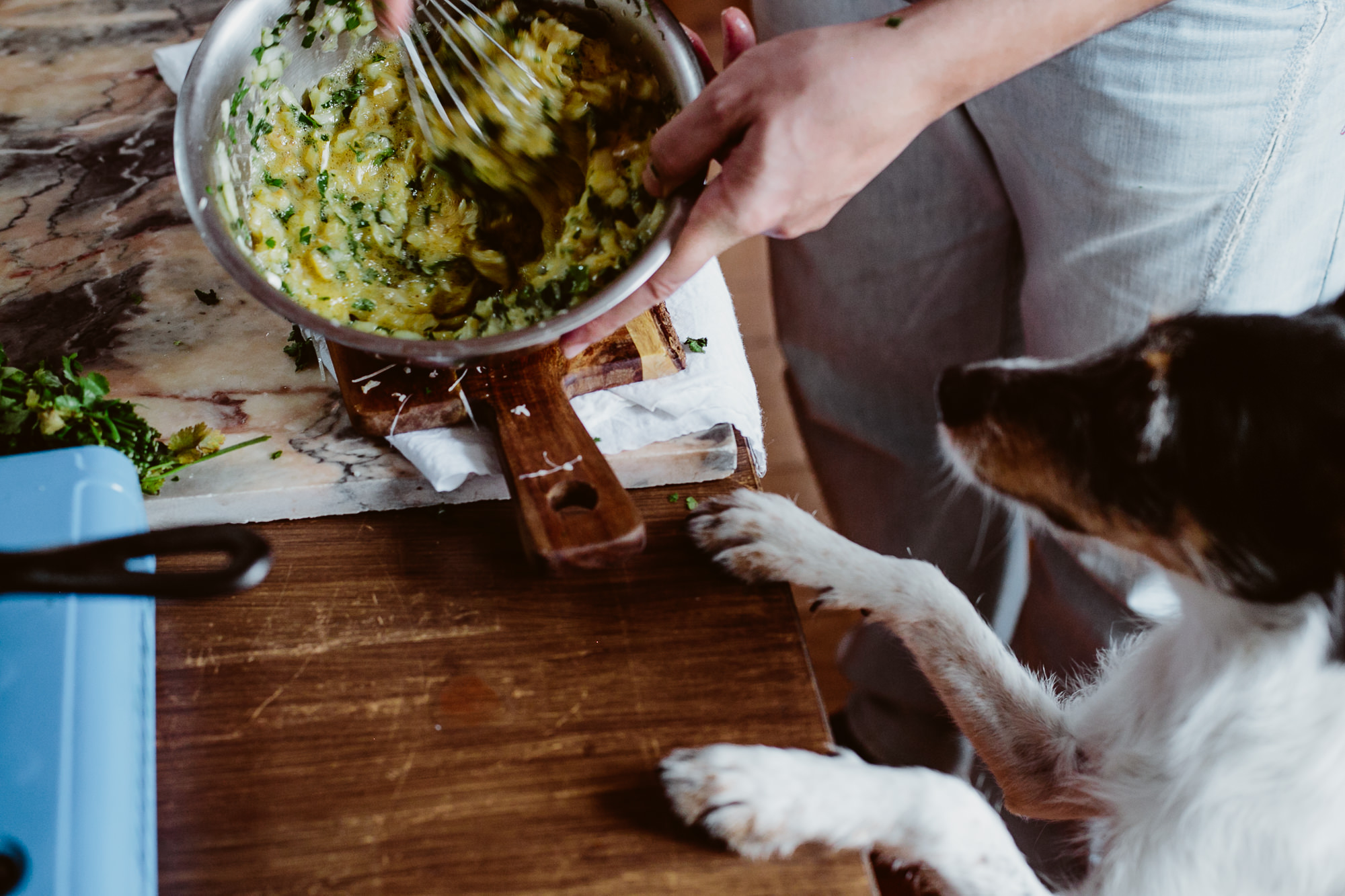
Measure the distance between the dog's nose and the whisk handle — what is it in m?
0.39

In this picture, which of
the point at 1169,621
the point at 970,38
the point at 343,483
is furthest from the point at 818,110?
the point at 1169,621

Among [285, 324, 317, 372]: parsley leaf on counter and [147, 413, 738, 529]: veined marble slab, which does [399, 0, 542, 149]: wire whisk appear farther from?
[147, 413, 738, 529]: veined marble slab

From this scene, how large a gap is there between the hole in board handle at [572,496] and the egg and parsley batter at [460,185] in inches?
7.5

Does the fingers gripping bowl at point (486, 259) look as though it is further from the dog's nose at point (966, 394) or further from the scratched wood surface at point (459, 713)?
the dog's nose at point (966, 394)

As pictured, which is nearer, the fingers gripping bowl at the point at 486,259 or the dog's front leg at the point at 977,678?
the fingers gripping bowl at the point at 486,259

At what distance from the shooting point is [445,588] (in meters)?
0.95

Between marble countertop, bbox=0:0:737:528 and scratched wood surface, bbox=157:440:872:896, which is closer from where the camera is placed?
scratched wood surface, bbox=157:440:872:896

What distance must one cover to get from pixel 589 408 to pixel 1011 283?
0.96 metres

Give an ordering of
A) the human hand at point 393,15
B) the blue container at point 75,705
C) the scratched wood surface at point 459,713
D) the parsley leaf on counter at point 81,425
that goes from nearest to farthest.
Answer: the blue container at point 75,705, the scratched wood surface at point 459,713, the parsley leaf on counter at point 81,425, the human hand at point 393,15

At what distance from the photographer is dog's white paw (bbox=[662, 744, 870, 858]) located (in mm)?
790

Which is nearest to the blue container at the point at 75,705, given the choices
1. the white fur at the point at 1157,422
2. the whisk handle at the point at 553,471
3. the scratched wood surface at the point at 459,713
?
the scratched wood surface at the point at 459,713

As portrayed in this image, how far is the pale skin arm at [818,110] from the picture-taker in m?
0.88

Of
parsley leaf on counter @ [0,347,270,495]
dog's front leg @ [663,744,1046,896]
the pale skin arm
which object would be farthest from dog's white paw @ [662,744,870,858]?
parsley leaf on counter @ [0,347,270,495]

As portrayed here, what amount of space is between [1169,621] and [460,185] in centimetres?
104
